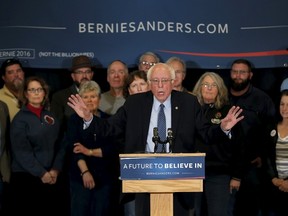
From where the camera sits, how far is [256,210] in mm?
7094

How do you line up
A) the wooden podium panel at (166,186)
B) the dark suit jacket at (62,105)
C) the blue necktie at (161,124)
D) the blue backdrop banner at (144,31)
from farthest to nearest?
the blue backdrop banner at (144,31) < the dark suit jacket at (62,105) < the blue necktie at (161,124) < the wooden podium panel at (166,186)

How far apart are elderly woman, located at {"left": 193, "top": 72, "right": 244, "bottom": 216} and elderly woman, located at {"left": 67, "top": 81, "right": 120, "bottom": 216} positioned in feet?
2.59

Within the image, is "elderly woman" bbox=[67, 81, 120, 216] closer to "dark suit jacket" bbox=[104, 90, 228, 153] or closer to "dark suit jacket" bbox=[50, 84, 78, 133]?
"dark suit jacket" bbox=[50, 84, 78, 133]

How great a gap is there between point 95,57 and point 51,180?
1421mm

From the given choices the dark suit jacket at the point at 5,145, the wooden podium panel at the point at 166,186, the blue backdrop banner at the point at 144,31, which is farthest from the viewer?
the blue backdrop banner at the point at 144,31

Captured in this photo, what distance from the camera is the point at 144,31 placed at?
705 centimetres

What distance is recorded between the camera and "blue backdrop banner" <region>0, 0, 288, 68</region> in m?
6.99

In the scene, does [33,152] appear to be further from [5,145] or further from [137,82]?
[137,82]

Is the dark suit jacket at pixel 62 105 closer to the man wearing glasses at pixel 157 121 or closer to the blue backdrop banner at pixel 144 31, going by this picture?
the blue backdrop banner at pixel 144 31

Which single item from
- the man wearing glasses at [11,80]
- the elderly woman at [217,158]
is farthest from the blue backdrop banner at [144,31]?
the elderly woman at [217,158]

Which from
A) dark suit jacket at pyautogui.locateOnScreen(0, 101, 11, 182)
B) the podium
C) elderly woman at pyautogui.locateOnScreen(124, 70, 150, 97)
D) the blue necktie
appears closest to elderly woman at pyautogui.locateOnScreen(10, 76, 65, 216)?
dark suit jacket at pyautogui.locateOnScreen(0, 101, 11, 182)

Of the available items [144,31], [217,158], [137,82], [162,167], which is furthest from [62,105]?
Result: [162,167]

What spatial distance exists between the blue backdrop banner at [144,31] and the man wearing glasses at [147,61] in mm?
263

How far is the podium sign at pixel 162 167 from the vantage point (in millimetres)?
4391
